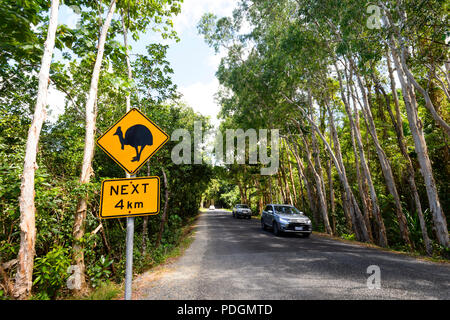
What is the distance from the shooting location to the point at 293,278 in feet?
16.4

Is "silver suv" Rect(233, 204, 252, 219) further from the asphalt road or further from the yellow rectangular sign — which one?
the yellow rectangular sign

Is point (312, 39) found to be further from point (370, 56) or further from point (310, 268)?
point (310, 268)

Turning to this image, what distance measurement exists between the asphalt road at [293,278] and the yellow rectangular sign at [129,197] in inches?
100

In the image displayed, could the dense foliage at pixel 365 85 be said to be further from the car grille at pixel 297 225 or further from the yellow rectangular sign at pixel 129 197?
the yellow rectangular sign at pixel 129 197

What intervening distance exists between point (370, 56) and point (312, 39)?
412 cm

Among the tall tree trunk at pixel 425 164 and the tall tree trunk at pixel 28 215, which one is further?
the tall tree trunk at pixel 425 164

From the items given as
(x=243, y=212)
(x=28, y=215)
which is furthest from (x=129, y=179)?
(x=243, y=212)

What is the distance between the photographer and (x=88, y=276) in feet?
16.6

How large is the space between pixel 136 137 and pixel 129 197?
0.89m

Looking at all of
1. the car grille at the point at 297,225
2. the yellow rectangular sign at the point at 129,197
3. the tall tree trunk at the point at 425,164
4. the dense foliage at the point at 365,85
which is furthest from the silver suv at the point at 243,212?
the yellow rectangular sign at the point at 129,197

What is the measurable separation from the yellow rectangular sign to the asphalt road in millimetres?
2547

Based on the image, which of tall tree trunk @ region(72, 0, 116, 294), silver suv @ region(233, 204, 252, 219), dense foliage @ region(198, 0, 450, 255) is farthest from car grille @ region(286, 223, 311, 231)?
silver suv @ region(233, 204, 252, 219)

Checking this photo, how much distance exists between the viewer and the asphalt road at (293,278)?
13.5ft
